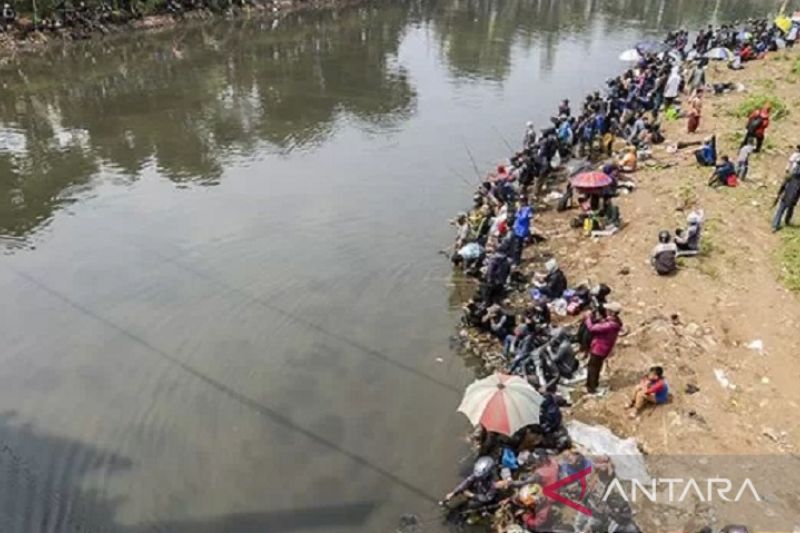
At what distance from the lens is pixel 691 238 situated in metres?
15.8

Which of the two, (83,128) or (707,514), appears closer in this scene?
(707,514)

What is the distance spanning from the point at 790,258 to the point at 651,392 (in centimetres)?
653

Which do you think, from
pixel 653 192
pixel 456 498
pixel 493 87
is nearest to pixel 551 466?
pixel 456 498

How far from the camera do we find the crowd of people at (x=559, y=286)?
9.91m

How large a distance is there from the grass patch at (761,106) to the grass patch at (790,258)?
951 centimetres

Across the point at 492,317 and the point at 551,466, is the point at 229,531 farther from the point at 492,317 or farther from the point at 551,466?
the point at 492,317

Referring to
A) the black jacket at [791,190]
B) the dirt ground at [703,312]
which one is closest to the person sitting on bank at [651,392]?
the dirt ground at [703,312]

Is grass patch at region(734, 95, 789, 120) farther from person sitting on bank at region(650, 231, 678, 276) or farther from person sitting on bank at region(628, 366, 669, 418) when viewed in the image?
person sitting on bank at region(628, 366, 669, 418)

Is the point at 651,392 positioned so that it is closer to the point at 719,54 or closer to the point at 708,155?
the point at 708,155

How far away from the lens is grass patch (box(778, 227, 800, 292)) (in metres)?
14.8

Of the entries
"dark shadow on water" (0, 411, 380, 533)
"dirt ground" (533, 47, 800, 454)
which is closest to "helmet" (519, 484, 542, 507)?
"dark shadow on water" (0, 411, 380, 533)

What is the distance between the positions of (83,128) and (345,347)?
18.4 m

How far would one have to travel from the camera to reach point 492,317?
14.0 metres

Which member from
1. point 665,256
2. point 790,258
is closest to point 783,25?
point 790,258
